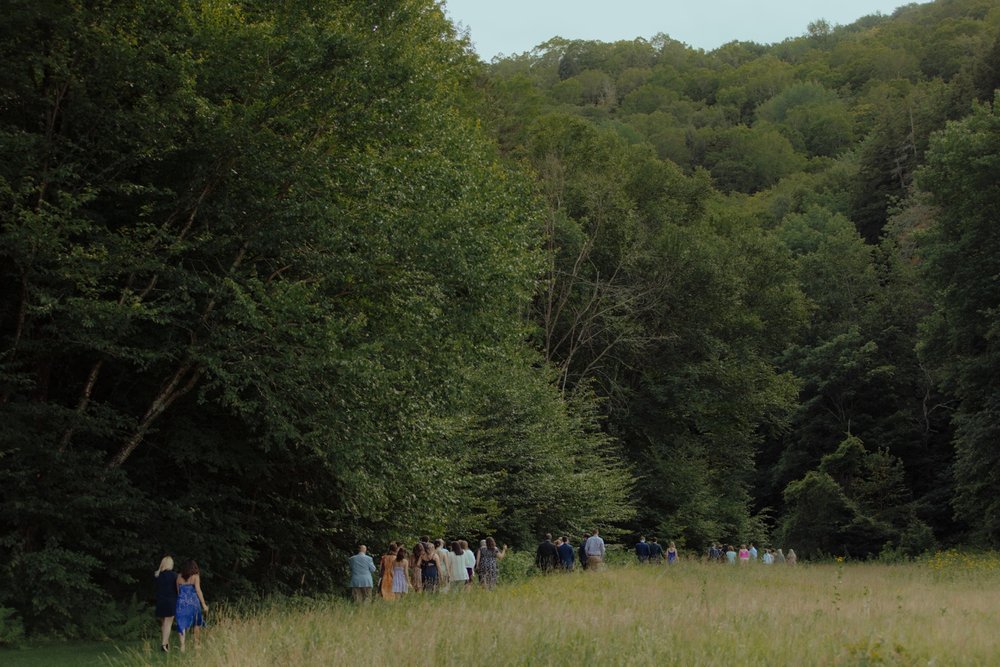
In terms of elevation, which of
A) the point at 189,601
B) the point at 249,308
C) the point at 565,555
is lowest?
the point at 189,601

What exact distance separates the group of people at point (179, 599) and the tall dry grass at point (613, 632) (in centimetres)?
54

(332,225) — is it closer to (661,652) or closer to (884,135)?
(661,652)

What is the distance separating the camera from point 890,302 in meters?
60.7

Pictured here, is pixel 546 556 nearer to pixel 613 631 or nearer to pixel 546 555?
pixel 546 555

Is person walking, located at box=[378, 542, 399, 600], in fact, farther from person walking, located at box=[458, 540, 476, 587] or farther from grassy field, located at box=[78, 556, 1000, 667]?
person walking, located at box=[458, 540, 476, 587]

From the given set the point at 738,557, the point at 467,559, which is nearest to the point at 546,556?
the point at 467,559

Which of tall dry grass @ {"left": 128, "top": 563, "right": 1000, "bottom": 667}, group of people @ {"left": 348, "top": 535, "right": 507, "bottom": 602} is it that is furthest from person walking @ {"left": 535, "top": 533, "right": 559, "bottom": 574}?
tall dry grass @ {"left": 128, "top": 563, "right": 1000, "bottom": 667}

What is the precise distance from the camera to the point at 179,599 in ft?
44.3

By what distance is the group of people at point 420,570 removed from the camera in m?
17.8

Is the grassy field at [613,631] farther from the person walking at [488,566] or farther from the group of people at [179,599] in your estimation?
the person walking at [488,566]

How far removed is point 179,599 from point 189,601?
0.45ft

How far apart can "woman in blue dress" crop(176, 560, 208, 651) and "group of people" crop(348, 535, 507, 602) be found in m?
3.41

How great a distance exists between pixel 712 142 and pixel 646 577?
87.7 m

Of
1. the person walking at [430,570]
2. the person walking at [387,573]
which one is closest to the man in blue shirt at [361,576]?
the person walking at [387,573]
